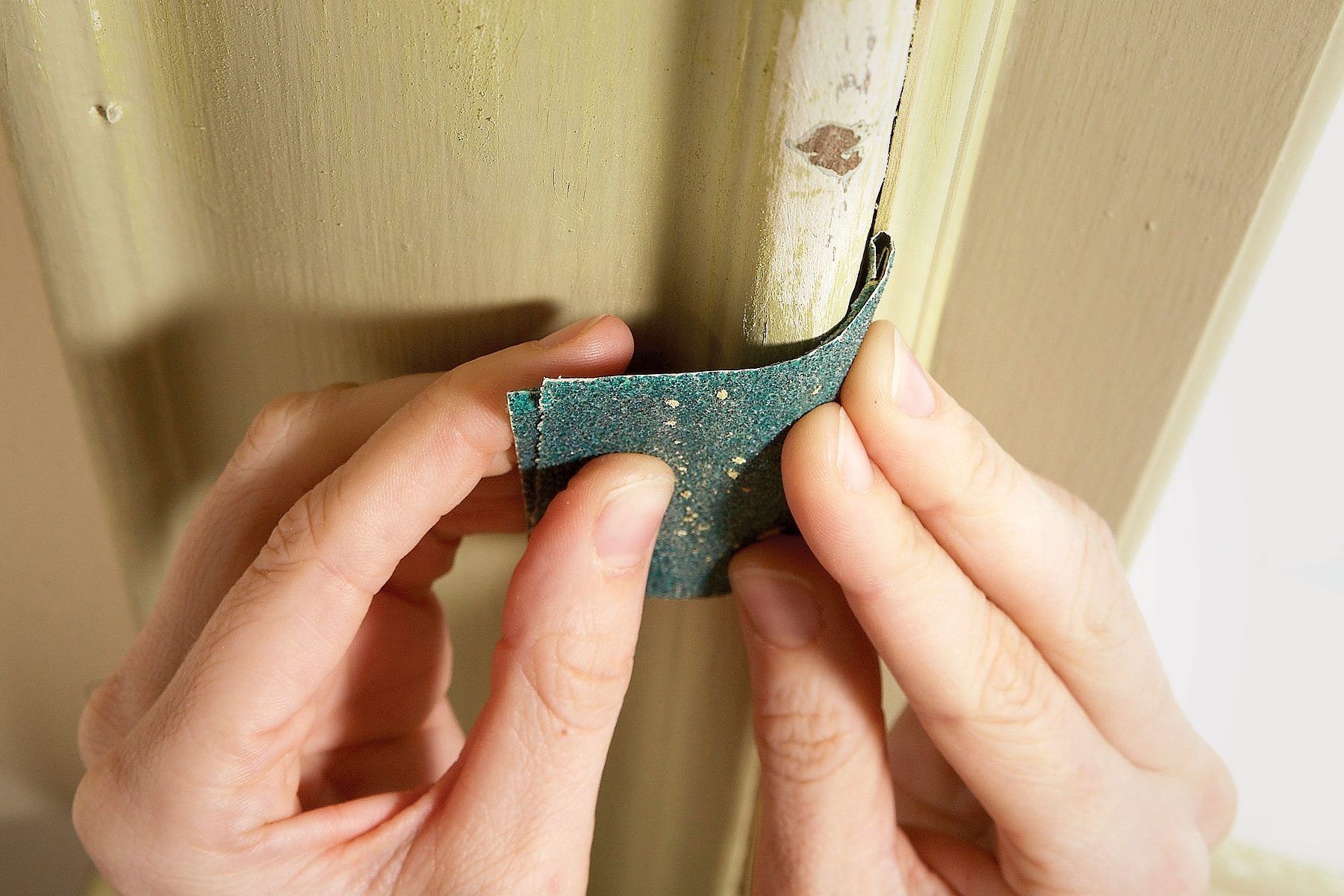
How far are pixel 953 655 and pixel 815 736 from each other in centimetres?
9

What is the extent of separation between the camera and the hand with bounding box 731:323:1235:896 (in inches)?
13.6

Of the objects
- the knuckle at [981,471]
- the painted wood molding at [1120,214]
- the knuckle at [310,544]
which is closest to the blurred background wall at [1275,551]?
the painted wood molding at [1120,214]

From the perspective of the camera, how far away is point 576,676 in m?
0.38

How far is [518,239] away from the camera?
353 millimetres

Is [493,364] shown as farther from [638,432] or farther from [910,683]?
[910,683]

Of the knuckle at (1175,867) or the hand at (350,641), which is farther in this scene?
the knuckle at (1175,867)

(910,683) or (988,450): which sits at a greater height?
(988,450)

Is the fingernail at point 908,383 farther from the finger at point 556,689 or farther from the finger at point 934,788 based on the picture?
the finger at point 934,788

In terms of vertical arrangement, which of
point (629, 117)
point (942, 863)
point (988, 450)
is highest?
point (629, 117)

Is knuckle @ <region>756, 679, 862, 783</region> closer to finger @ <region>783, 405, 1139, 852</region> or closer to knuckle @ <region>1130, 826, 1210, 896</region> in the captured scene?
finger @ <region>783, 405, 1139, 852</region>

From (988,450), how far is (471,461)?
20 centimetres

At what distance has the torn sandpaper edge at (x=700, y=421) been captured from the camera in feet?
1.02

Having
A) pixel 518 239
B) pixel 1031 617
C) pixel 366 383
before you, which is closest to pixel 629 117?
pixel 518 239

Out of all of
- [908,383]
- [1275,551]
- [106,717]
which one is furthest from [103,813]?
[1275,551]
